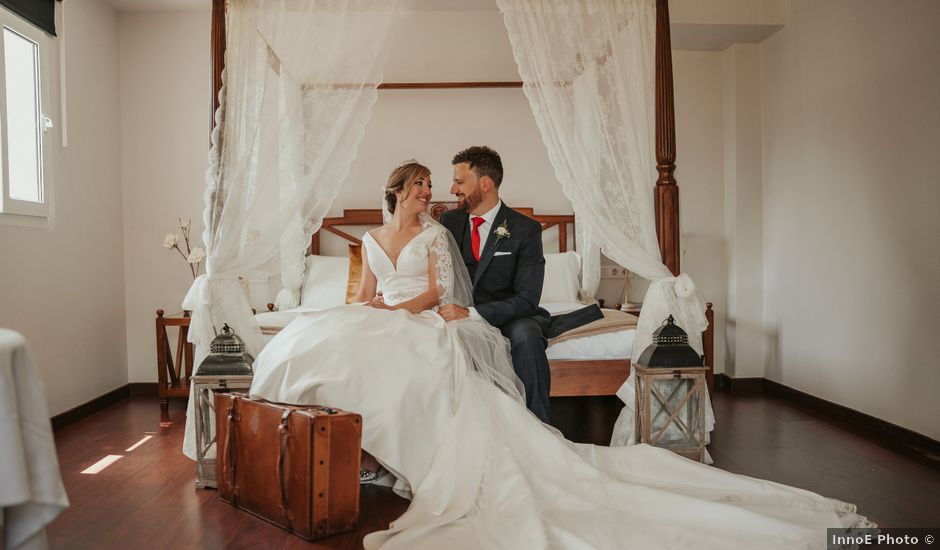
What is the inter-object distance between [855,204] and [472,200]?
243 cm

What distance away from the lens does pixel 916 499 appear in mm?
3059

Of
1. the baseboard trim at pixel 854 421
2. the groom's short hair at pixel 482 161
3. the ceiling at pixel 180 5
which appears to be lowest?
the baseboard trim at pixel 854 421

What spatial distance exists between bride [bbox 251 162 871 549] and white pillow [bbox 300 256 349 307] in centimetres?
197

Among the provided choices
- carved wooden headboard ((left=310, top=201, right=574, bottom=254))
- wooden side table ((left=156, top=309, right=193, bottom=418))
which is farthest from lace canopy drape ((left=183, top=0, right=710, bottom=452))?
carved wooden headboard ((left=310, top=201, right=574, bottom=254))

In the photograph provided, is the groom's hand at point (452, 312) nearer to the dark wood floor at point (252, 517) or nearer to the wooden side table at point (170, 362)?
the dark wood floor at point (252, 517)

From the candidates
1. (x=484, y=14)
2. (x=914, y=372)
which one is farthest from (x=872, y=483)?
(x=484, y=14)

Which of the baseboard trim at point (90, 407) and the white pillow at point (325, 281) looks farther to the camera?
the white pillow at point (325, 281)

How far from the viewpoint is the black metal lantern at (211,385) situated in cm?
325

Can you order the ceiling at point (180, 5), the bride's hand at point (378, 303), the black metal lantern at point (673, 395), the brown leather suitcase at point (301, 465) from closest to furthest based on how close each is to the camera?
the brown leather suitcase at point (301, 465)
the black metal lantern at point (673, 395)
the bride's hand at point (378, 303)
the ceiling at point (180, 5)

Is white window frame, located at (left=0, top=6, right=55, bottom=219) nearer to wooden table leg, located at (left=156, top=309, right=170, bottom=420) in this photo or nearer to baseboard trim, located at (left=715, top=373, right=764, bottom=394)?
wooden table leg, located at (left=156, top=309, right=170, bottom=420)

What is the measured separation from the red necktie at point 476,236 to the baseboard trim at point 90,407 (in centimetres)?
281

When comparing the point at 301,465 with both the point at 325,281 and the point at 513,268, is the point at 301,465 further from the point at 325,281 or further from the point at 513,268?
the point at 325,281

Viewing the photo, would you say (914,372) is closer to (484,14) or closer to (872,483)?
(872,483)

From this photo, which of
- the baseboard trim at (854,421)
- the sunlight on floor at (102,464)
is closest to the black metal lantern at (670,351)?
the baseboard trim at (854,421)
